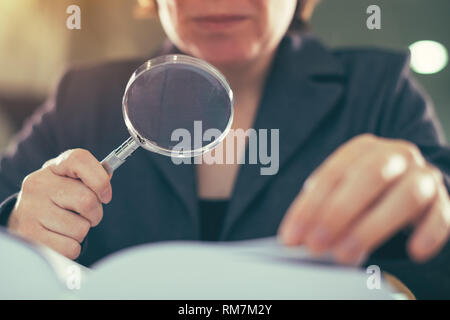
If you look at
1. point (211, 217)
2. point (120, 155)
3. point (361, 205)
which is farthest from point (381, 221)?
point (211, 217)

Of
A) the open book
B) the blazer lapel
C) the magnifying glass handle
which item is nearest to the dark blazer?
the blazer lapel

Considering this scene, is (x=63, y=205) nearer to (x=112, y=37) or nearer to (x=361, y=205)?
(x=361, y=205)

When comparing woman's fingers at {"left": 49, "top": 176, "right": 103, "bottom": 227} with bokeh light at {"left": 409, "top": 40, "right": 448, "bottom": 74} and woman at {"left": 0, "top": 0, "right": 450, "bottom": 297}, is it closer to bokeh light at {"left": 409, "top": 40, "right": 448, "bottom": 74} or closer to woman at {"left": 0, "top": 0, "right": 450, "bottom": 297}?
woman at {"left": 0, "top": 0, "right": 450, "bottom": 297}

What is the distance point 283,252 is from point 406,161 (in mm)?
134

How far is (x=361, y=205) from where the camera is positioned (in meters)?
0.41

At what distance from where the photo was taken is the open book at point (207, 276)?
404mm

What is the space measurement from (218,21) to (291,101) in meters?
0.19

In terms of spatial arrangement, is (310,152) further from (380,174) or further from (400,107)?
(380,174)

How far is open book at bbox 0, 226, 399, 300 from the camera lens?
1.33 ft

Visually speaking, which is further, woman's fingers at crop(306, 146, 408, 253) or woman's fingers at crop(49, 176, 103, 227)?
woman's fingers at crop(49, 176, 103, 227)

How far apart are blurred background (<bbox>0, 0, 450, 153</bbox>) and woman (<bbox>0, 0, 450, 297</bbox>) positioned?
9cm

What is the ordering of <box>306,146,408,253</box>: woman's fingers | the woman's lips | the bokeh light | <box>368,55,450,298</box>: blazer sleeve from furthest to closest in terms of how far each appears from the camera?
the bokeh light < the woman's lips < <box>368,55,450,298</box>: blazer sleeve < <box>306,146,408,253</box>: woman's fingers

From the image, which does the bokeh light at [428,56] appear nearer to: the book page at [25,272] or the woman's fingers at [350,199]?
the woman's fingers at [350,199]
